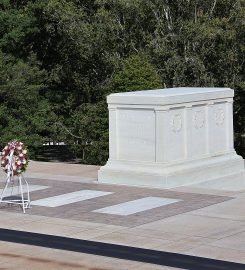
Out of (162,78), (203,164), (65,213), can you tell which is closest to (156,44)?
(162,78)

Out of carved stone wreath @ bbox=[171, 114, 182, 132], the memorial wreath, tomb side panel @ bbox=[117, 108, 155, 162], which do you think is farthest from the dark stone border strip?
carved stone wreath @ bbox=[171, 114, 182, 132]

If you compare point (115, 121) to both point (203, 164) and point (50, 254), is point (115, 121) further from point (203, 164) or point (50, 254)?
point (50, 254)

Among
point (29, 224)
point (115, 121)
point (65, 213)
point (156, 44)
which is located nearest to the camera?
point (29, 224)

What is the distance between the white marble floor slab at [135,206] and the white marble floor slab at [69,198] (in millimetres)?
973

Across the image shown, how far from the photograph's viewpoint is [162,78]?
1096 inches

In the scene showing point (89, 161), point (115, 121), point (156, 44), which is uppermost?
point (156, 44)

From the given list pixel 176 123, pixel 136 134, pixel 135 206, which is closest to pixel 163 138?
pixel 176 123

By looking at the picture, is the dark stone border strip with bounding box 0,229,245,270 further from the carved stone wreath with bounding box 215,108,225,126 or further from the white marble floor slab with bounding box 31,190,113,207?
the carved stone wreath with bounding box 215,108,225,126

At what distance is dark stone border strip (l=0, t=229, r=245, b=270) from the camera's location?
9.34 metres

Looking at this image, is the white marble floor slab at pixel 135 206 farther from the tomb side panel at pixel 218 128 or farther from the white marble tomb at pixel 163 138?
the tomb side panel at pixel 218 128

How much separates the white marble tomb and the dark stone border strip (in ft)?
14.5

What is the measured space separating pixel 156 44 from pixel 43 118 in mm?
4720

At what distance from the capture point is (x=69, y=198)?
46.6 ft

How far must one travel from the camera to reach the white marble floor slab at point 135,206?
12844mm
